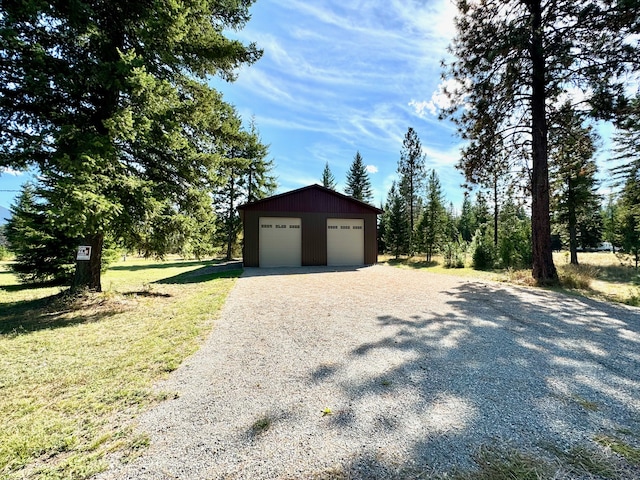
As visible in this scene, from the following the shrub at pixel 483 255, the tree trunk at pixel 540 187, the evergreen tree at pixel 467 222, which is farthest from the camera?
the evergreen tree at pixel 467 222

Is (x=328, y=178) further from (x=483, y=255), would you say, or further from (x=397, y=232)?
(x=483, y=255)

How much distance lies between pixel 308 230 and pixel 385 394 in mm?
11840

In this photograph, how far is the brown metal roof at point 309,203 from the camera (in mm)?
13539

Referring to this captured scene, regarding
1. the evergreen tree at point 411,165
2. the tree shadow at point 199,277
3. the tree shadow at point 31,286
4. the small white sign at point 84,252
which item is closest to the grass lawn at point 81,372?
the small white sign at point 84,252

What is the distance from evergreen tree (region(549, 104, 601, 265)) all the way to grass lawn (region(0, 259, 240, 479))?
11.6 meters

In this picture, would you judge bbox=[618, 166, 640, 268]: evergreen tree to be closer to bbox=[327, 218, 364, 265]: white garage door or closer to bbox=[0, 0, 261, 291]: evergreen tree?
bbox=[327, 218, 364, 265]: white garage door

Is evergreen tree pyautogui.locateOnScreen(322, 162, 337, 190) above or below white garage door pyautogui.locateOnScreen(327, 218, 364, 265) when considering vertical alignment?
above

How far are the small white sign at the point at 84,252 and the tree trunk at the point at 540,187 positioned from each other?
1247 centimetres

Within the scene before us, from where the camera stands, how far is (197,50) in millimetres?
6676

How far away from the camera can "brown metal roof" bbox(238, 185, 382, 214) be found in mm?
13539

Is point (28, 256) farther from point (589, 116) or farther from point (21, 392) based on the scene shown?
point (589, 116)

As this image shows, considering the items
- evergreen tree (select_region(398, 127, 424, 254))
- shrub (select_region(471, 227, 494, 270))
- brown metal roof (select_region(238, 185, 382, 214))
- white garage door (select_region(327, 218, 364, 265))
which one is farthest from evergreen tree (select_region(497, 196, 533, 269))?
evergreen tree (select_region(398, 127, 424, 254))

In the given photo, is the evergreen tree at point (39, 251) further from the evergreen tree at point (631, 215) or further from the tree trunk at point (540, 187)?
the evergreen tree at point (631, 215)

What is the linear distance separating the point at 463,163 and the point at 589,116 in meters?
3.51
